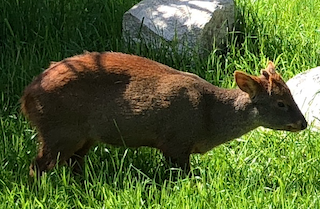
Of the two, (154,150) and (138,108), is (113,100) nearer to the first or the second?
(138,108)

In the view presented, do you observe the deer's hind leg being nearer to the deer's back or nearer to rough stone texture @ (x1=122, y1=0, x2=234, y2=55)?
the deer's back

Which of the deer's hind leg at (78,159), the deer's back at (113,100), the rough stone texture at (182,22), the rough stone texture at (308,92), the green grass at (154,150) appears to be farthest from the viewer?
the rough stone texture at (182,22)

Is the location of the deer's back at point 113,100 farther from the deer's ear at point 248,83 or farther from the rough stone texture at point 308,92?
the rough stone texture at point 308,92

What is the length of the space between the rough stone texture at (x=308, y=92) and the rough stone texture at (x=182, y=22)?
0.85m

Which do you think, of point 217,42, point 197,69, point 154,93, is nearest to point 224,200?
point 154,93

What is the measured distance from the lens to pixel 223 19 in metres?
6.40

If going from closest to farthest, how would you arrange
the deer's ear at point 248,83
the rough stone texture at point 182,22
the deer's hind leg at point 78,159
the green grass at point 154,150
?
the green grass at point 154,150 < the deer's ear at point 248,83 < the deer's hind leg at point 78,159 < the rough stone texture at point 182,22

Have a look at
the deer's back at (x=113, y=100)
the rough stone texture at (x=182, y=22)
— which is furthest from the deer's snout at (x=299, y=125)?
the rough stone texture at (x=182, y=22)

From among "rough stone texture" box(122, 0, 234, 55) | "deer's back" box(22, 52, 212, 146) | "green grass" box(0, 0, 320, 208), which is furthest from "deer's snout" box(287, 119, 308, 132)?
"rough stone texture" box(122, 0, 234, 55)

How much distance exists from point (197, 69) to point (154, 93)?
147 centimetres

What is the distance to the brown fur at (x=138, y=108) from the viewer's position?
4379mm

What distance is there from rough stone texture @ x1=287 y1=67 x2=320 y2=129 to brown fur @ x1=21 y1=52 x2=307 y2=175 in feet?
2.45

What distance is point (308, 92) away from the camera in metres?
5.58

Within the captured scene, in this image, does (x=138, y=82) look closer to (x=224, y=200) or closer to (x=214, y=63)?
(x=224, y=200)
